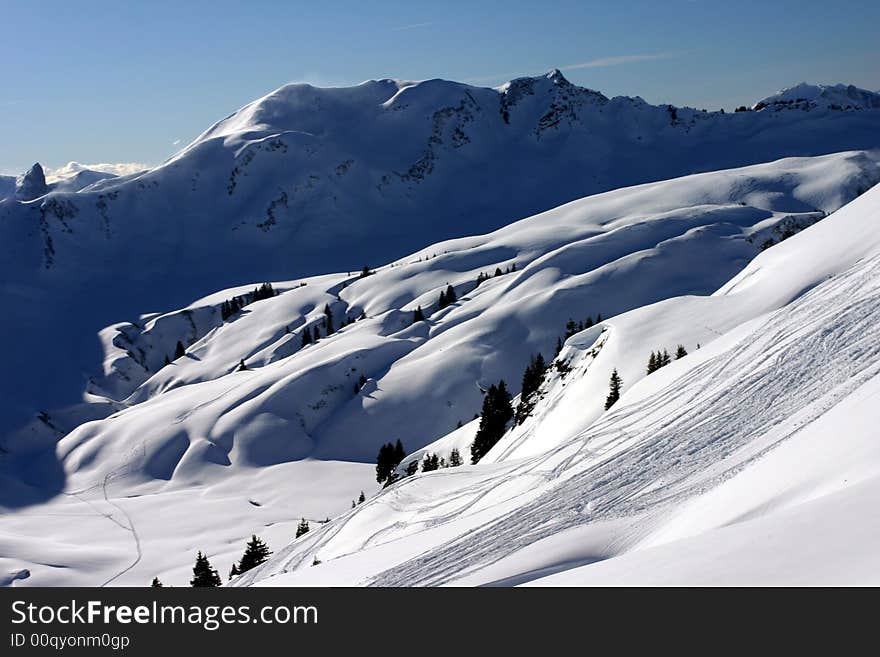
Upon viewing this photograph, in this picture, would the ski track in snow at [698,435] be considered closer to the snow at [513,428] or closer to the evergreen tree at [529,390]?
the snow at [513,428]

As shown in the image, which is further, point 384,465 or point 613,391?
point 384,465

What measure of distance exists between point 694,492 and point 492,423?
36092mm

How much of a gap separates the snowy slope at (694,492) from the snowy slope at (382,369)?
118 cm

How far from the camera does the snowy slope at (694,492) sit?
8039 millimetres

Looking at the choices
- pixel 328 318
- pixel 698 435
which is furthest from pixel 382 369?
pixel 698 435

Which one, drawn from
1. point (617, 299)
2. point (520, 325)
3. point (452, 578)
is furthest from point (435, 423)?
point (452, 578)

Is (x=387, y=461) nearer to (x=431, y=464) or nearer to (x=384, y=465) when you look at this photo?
(x=384, y=465)

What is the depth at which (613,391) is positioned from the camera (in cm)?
3234

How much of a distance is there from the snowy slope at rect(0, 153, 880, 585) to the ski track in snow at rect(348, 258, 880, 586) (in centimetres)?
305

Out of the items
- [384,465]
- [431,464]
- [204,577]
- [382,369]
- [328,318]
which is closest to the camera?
[204,577]

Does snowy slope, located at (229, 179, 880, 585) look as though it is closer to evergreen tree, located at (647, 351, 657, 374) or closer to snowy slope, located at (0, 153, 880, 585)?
snowy slope, located at (0, 153, 880, 585)
